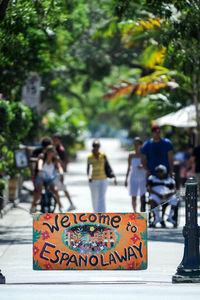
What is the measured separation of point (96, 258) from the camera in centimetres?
960

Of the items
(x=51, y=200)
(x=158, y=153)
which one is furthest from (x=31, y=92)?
(x=158, y=153)

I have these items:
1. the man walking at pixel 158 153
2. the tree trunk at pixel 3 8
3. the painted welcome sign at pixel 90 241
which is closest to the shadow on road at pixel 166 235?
the man walking at pixel 158 153

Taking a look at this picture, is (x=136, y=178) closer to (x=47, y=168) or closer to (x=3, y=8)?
(x=47, y=168)

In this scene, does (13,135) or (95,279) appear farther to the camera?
(13,135)

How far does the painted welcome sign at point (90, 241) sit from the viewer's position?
9.61 meters

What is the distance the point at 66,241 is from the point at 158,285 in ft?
4.28

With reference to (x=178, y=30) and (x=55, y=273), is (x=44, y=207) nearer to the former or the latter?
(x=178, y=30)

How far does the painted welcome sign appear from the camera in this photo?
961 cm

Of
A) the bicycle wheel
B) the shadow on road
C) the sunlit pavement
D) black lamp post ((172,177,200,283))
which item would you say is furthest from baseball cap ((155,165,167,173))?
black lamp post ((172,177,200,283))

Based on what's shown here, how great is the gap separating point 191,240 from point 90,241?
1.19 metres

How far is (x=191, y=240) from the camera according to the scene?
30.5 feet

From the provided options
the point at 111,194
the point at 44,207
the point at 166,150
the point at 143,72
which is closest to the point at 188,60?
the point at 166,150

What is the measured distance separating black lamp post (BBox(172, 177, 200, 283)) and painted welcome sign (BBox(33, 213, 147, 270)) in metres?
0.59

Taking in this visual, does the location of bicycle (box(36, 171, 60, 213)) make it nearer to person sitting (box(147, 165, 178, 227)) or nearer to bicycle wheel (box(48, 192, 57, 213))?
bicycle wheel (box(48, 192, 57, 213))
